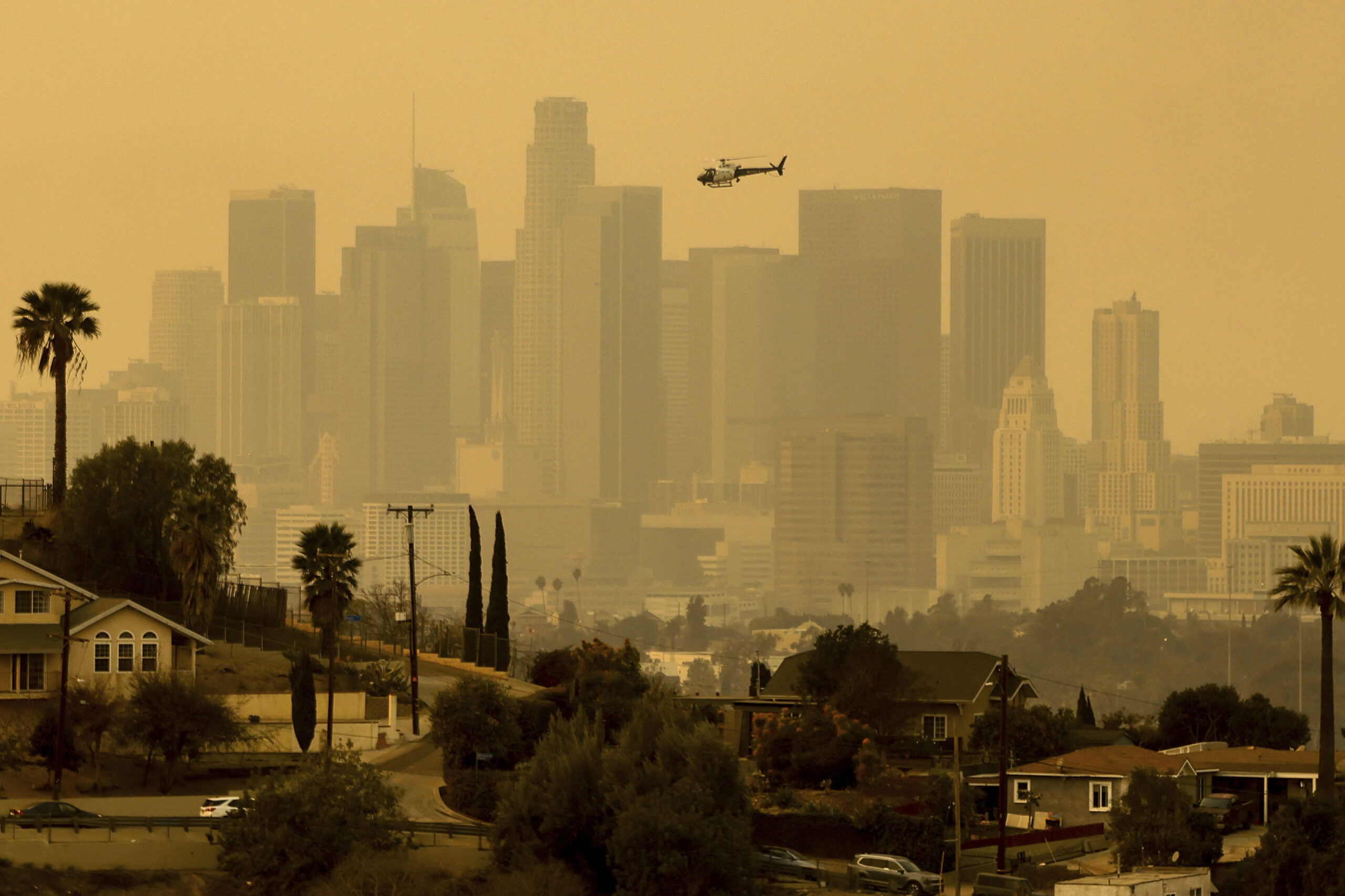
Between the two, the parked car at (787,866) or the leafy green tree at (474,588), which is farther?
the leafy green tree at (474,588)

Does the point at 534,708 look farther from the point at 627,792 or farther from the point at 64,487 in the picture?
the point at 64,487

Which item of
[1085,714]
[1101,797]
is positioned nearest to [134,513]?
[1101,797]

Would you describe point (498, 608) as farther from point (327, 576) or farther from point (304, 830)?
point (304, 830)

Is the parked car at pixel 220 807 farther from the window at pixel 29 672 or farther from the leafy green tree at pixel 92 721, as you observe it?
the window at pixel 29 672

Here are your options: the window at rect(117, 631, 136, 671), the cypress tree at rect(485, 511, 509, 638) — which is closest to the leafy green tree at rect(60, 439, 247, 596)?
the window at rect(117, 631, 136, 671)

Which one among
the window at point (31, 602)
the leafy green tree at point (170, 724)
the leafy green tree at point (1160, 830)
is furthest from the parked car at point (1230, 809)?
the window at point (31, 602)

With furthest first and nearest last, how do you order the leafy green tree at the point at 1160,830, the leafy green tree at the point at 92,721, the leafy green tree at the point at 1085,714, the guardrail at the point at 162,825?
the leafy green tree at the point at 1085,714 → the leafy green tree at the point at 92,721 → the leafy green tree at the point at 1160,830 → the guardrail at the point at 162,825
